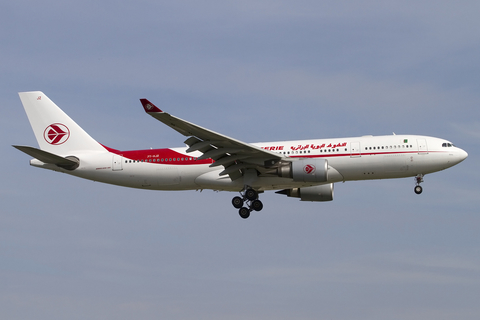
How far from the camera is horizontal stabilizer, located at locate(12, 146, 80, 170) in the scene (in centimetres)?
3477

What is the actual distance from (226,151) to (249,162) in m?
1.70

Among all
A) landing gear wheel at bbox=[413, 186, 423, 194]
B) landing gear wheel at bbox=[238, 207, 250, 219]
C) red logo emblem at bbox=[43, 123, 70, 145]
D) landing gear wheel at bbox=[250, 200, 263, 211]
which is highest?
red logo emblem at bbox=[43, 123, 70, 145]

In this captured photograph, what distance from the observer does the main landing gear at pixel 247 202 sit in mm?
35438

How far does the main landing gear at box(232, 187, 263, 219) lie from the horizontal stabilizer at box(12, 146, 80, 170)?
1033 centimetres

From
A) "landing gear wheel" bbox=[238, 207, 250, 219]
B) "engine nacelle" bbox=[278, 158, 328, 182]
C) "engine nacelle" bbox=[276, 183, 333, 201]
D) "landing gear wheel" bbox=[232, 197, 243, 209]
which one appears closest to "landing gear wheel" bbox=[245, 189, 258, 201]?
"landing gear wheel" bbox=[232, 197, 243, 209]

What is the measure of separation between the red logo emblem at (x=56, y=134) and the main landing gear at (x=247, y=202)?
12.2 meters

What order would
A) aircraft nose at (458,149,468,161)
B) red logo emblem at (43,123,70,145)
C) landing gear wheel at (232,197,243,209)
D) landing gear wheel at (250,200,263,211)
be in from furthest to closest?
red logo emblem at (43,123,70,145) < landing gear wheel at (232,197,243,209) < landing gear wheel at (250,200,263,211) < aircraft nose at (458,149,468,161)

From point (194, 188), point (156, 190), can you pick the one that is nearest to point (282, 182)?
point (194, 188)

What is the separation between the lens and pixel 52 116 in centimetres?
4006

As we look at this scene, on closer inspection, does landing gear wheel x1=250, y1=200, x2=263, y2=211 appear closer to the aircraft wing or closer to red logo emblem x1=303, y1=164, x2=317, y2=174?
the aircraft wing

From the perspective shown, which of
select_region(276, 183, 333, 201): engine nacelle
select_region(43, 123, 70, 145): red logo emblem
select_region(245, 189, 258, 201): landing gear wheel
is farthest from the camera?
select_region(43, 123, 70, 145): red logo emblem

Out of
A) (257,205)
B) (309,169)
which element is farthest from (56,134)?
(309,169)

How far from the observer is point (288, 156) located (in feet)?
114

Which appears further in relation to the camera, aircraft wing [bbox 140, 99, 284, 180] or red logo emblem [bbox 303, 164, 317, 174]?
red logo emblem [bbox 303, 164, 317, 174]
